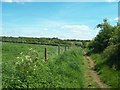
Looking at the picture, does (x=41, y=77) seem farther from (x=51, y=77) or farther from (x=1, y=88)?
(x=1, y=88)

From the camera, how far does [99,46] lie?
43562 millimetres

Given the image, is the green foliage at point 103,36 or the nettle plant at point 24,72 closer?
the nettle plant at point 24,72

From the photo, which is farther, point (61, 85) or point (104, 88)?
point (104, 88)

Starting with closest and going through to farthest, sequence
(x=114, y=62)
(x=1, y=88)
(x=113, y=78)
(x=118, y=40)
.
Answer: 1. (x=1, y=88)
2. (x=113, y=78)
3. (x=114, y=62)
4. (x=118, y=40)

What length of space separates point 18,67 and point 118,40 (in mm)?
13427

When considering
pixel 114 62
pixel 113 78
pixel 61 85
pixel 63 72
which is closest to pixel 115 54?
pixel 114 62

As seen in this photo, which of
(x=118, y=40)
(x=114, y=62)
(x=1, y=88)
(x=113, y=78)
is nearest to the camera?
(x=1, y=88)

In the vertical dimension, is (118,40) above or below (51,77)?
above

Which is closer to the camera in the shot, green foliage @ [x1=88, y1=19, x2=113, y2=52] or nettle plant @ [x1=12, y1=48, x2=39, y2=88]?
nettle plant @ [x1=12, y1=48, x2=39, y2=88]

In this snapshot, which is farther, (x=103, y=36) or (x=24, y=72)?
(x=103, y=36)

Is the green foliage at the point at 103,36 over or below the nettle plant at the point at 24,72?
over

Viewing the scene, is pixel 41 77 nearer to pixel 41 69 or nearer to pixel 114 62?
pixel 41 69

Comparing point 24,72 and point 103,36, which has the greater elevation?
point 103,36

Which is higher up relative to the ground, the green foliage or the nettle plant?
the green foliage
